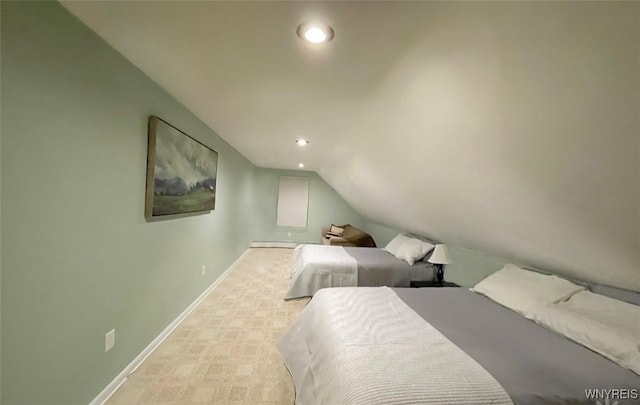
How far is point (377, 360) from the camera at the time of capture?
3.88ft

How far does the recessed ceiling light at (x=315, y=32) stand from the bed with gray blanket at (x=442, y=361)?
1562mm

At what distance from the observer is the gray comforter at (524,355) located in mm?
1072

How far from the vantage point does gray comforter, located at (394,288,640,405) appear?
3.52 ft

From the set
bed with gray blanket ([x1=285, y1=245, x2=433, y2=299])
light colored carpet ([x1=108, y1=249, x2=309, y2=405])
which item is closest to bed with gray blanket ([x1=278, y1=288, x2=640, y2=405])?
light colored carpet ([x1=108, y1=249, x2=309, y2=405])

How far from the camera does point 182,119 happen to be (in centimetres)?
236

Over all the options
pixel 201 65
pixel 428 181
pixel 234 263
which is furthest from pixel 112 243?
pixel 234 263

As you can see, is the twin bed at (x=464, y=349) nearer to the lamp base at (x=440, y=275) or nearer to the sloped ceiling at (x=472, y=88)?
the sloped ceiling at (x=472, y=88)

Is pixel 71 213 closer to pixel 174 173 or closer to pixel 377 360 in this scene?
pixel 174 173

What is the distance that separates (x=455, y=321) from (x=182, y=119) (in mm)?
2833

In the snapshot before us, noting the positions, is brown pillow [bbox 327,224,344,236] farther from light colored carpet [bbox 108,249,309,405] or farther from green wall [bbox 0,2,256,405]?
green wall [bbox 0,2,256,405]

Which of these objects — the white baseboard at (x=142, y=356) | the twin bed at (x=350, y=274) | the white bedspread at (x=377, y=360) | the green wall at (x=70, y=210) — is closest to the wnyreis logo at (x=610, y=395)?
the white bedspread at (x=377, y=360)

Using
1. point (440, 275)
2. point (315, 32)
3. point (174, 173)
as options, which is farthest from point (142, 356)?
point (440, 275)

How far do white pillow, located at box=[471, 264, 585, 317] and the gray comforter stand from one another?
98 mm

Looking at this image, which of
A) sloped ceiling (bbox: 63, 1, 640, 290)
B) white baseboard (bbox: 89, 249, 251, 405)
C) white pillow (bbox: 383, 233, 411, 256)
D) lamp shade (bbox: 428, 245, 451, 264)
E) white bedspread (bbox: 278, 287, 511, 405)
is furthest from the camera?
white pillow (bbox: 383, 233, 411, 256)
